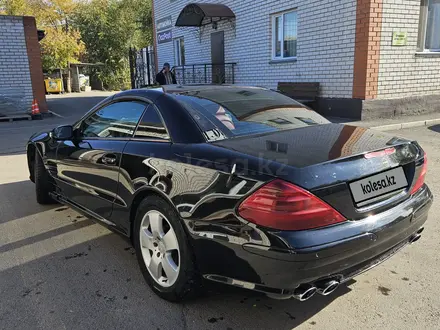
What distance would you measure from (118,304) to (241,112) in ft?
5.58

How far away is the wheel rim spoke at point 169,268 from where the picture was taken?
104 inches

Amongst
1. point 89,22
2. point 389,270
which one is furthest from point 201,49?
point 89,22

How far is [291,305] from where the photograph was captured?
8.84 ft

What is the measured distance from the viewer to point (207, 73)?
1630 centimetres

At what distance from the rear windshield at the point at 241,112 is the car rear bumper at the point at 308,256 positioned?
0.87 metres

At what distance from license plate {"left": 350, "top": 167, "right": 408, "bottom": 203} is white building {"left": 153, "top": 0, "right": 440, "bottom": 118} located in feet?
24.3

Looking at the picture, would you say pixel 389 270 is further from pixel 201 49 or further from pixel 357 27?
pixel 201 49

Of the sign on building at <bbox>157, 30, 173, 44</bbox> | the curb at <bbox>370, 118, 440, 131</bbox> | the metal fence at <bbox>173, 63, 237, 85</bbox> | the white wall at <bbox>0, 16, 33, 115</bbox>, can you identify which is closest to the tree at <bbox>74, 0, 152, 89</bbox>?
the sign on building at <bbox>157, 30, 173, 44</bbox>

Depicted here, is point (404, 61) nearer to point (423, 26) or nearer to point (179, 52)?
point (423, 26)

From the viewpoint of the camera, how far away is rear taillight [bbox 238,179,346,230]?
212 cm

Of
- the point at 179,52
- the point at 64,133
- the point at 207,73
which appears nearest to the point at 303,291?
the point at 64,133

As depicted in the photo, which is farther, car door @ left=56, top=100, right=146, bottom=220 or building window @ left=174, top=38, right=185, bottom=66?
building window @ left=174, top=38, right=185, bottom=66

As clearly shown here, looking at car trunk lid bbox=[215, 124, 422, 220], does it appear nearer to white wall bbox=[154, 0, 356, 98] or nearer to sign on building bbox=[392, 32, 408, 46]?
white wall bbox=[154, 0, 356, 98]

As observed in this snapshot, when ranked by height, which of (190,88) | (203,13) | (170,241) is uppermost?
(203,13)
